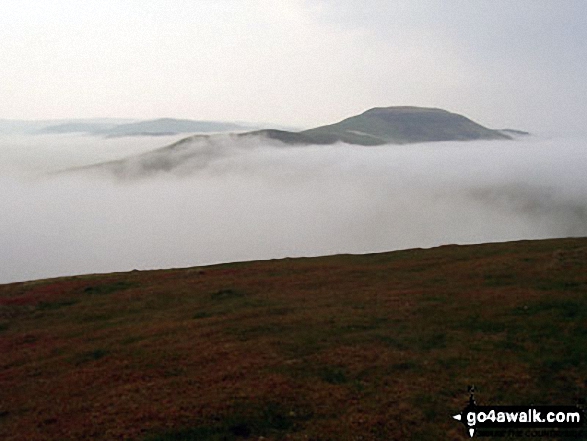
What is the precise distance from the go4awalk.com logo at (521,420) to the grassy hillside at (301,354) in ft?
2.46

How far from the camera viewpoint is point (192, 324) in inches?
1687

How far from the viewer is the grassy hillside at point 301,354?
24.4 m

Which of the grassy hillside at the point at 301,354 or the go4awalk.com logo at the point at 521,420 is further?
the grassy hillside at the point at 301,354

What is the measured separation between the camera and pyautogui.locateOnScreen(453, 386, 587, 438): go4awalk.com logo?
22.5 metres

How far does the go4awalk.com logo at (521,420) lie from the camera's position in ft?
74.0

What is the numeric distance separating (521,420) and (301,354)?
536 inches

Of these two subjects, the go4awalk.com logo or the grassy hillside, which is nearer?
the go4awalk.com logo

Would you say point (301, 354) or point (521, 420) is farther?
point (301, 354)

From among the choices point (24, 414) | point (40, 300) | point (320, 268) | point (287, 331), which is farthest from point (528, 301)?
point (40, 300)

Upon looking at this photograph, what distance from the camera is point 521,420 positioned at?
23.3 m

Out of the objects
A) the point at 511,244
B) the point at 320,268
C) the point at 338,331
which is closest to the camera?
the point at 338,331

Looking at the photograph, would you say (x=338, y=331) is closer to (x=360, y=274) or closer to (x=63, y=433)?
(x=63, y=433)

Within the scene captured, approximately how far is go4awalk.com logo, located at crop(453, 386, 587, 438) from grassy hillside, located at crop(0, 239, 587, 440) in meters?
0.75

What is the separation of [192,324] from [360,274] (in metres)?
25.0
